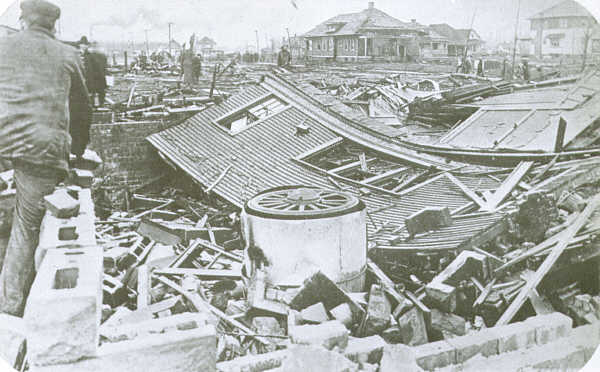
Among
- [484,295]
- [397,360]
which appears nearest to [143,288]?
[397,360]

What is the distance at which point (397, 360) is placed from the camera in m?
4.12

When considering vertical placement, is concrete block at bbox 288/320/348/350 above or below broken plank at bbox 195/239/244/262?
above

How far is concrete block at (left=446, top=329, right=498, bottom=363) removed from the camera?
4525mm

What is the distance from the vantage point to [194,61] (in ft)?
71.4

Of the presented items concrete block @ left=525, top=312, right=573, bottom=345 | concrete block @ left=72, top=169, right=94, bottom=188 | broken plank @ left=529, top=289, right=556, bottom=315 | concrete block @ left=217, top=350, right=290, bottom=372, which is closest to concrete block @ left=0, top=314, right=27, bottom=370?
concrete block @ left=217, top=350, right=290, bottom=372

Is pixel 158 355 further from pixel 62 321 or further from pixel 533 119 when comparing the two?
pixel 533 119

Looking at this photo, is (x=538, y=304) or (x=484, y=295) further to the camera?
(x=484, y=295)

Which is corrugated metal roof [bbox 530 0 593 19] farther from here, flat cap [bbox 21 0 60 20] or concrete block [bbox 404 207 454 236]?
flat cap [bbox 21 0 60 20]

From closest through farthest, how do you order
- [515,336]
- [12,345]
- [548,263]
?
[12,345]
[515,336]
[548,263]

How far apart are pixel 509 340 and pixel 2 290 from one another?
473 centimetres

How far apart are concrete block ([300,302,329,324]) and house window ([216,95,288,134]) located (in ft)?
22.7

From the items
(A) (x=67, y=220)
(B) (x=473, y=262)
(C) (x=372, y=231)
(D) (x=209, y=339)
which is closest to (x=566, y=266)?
(B) (x=473, y=262)

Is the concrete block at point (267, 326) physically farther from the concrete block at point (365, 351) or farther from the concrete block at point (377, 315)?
the concrete block at point (365, 351)

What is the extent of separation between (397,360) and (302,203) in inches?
107
